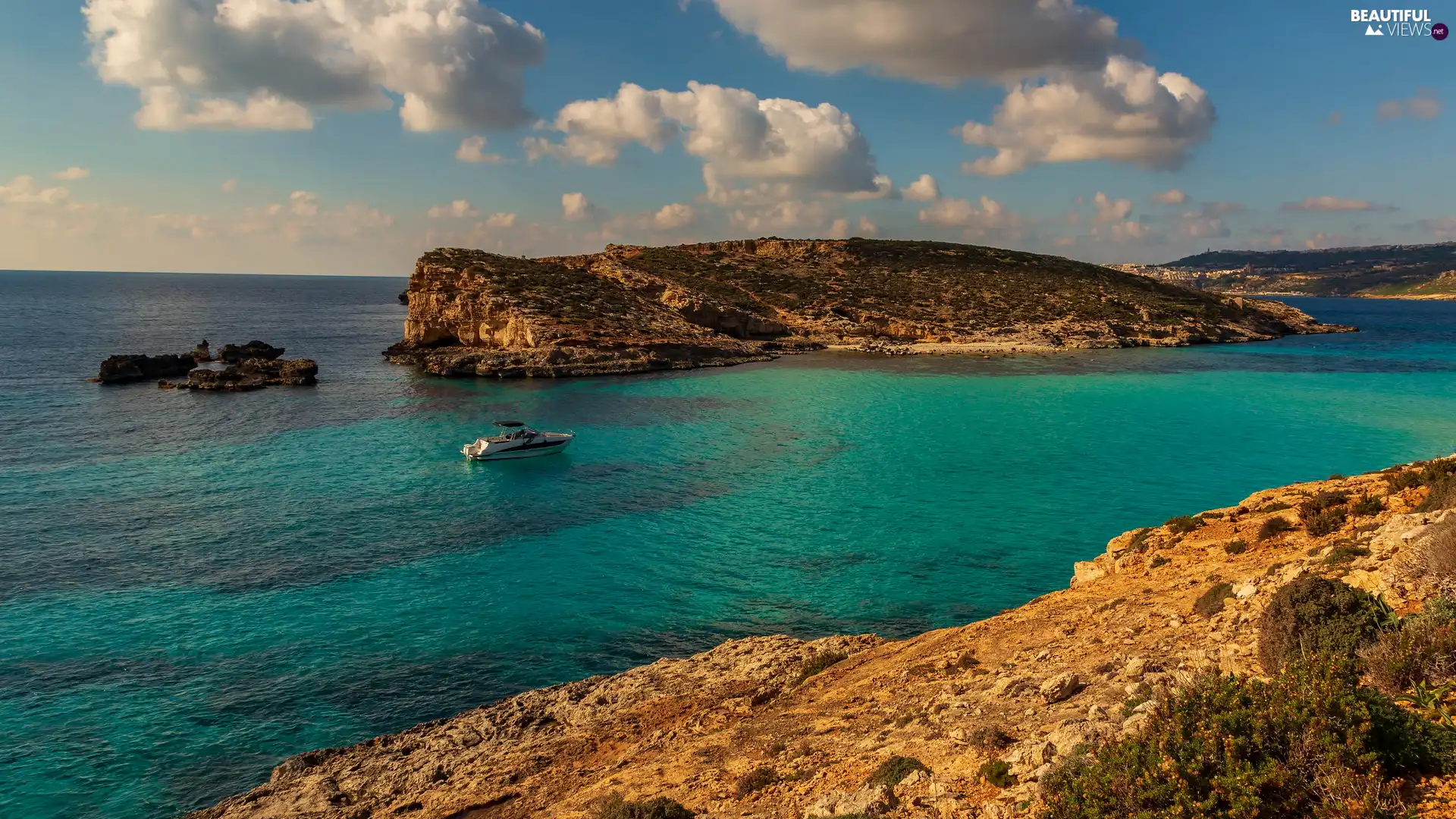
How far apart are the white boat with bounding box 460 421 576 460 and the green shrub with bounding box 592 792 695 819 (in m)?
32.1

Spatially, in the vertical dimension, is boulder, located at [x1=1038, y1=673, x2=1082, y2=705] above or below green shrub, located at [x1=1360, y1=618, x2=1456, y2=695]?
below

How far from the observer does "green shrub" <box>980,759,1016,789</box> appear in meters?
8.91

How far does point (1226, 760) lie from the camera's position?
691 centimetres

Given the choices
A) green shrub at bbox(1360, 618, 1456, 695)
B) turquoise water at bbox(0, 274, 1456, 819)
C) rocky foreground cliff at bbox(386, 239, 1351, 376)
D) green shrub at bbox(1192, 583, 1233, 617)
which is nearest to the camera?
green shrub at bbox(1360, 618, 1456, 695)

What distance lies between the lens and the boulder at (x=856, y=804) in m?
8.95

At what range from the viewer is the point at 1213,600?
13.7m

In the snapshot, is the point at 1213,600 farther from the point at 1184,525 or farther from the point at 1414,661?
the point at 1184,525

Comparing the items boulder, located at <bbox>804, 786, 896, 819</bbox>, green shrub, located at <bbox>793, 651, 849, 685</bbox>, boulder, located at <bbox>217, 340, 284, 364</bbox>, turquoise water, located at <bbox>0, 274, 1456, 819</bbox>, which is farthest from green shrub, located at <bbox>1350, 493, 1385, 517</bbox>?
boulder, located at <bbox>217, 340, 284, 364</bbox>

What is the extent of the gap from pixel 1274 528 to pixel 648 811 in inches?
679

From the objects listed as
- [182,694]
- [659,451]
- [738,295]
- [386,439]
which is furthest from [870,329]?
[182,694]

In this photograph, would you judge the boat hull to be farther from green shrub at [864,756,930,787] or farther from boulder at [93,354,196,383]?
boulder at [93,354,196,383]

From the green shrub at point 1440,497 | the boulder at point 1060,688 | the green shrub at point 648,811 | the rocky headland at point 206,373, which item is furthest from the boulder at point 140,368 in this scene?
the green shrub at point 1440,497

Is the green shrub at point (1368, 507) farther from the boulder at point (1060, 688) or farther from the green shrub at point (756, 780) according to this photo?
the green shrub at point (756, 780)

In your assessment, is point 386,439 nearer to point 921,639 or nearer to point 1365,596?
point 921,639
